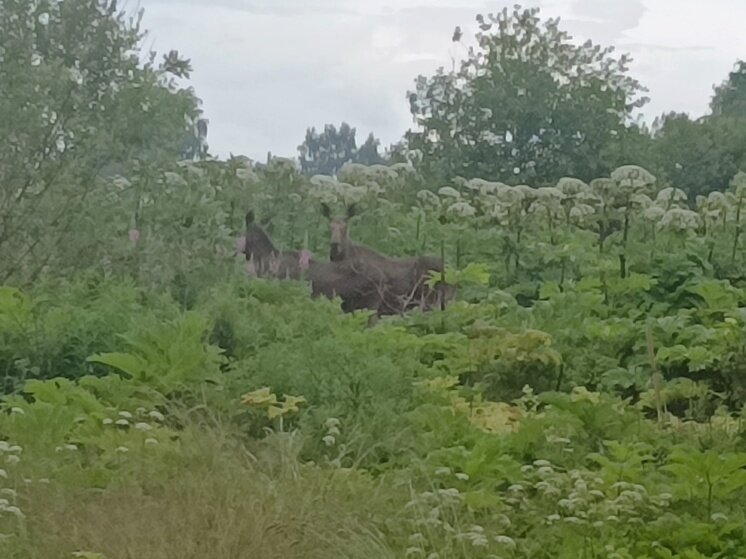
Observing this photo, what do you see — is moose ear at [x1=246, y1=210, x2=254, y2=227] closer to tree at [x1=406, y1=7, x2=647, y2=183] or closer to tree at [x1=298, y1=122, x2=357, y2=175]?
tree at [x1=298, y1=122, x2=357, y2=175]

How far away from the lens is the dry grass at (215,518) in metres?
2.93

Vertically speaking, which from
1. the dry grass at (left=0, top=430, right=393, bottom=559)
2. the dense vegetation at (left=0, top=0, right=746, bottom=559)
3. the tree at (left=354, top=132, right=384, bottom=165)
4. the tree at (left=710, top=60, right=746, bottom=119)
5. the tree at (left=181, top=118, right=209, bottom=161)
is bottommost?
the dry grass at (left=0, top=430, right=393, bottom=559)

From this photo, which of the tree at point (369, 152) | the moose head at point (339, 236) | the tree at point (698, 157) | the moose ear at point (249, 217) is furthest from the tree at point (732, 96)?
the moose ear at point (249, 217)

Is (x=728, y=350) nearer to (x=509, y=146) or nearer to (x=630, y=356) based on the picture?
(x=630, y=356)

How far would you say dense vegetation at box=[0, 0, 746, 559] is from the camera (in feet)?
10.2

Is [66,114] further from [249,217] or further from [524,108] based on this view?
[524,108]

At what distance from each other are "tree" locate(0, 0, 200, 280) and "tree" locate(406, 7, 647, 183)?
3.94m

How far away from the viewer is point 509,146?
31.5 ft

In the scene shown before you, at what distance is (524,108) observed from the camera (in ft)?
31.1

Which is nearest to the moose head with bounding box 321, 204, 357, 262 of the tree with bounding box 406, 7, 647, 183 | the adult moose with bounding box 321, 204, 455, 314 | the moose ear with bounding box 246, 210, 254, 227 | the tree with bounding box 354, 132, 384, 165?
the adult moose with bounding box 321, 204, 455, 314

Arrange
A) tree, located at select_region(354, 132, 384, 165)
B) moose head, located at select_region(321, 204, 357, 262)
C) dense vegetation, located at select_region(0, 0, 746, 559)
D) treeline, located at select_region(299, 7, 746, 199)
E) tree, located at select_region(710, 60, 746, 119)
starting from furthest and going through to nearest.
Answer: tree, located at select_region(710, 60, 746, 119) → treeline, located at select_region(299, 7, 746, 199) → tree, located at select_region(354, 132, 384, 165) → moose head, located at select_region(321, 204, 357, 262) → dense vegetation, located at select_region(0, 0, 746, 559)

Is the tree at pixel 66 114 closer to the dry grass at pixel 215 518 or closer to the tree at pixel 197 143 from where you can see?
the tree at pixel 197 143

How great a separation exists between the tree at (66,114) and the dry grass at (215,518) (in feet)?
8.29

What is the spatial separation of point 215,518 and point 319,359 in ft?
4.85
